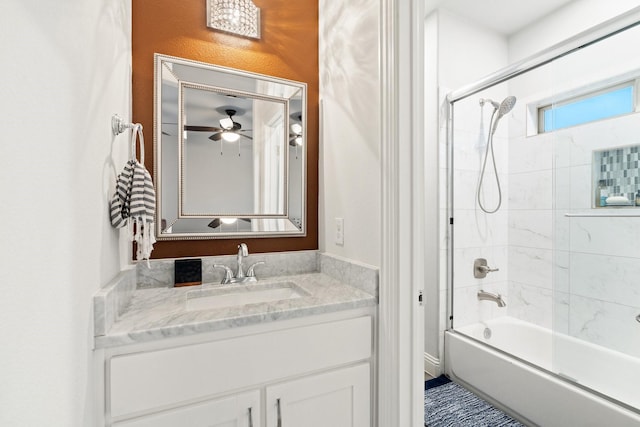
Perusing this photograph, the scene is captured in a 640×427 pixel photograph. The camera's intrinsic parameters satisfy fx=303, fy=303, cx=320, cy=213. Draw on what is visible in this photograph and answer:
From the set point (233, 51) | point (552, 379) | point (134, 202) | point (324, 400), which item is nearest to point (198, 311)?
point (134, 202)

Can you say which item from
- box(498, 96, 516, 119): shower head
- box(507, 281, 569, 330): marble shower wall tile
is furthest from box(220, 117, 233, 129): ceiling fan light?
box(507, 281, 569, 330): marble shower wall tile

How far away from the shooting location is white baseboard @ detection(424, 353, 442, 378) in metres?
2.18

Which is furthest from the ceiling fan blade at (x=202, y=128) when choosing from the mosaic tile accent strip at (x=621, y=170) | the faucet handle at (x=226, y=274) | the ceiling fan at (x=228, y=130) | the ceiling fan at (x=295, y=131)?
the mosaic tile accent strip at (x=621, y=170)

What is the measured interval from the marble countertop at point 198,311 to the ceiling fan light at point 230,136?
707 mm

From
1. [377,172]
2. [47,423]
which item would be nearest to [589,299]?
[377,172]

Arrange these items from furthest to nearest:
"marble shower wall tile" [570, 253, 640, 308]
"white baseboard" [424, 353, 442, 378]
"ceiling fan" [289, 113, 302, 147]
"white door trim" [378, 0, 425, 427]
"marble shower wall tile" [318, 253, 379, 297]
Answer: "white baseboard" [424, 353, 442, 378], "marble shower wall tile" [570, 253, 640, 308], "ceiling fan" [289, 113, 302, 147], "marble shower wall tile" [318, 253, 379, 297], "white door trim" [378, 0, 425, 427]

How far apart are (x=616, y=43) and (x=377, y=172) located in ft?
6.01

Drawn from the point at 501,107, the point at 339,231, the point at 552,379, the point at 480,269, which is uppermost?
the point at 501,107

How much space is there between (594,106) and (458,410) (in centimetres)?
204

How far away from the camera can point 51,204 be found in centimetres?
57

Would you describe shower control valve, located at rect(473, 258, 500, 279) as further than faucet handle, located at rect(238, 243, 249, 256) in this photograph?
Yes

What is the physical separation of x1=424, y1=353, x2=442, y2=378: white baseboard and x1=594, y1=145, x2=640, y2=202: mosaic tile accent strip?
1550mm

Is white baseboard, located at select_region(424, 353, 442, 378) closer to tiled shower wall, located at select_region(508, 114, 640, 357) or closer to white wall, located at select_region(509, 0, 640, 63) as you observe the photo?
tiled shower wall, located at select_region(508, 114, 640, 357)

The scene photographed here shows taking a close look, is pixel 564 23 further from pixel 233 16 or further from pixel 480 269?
pixel 233 16
